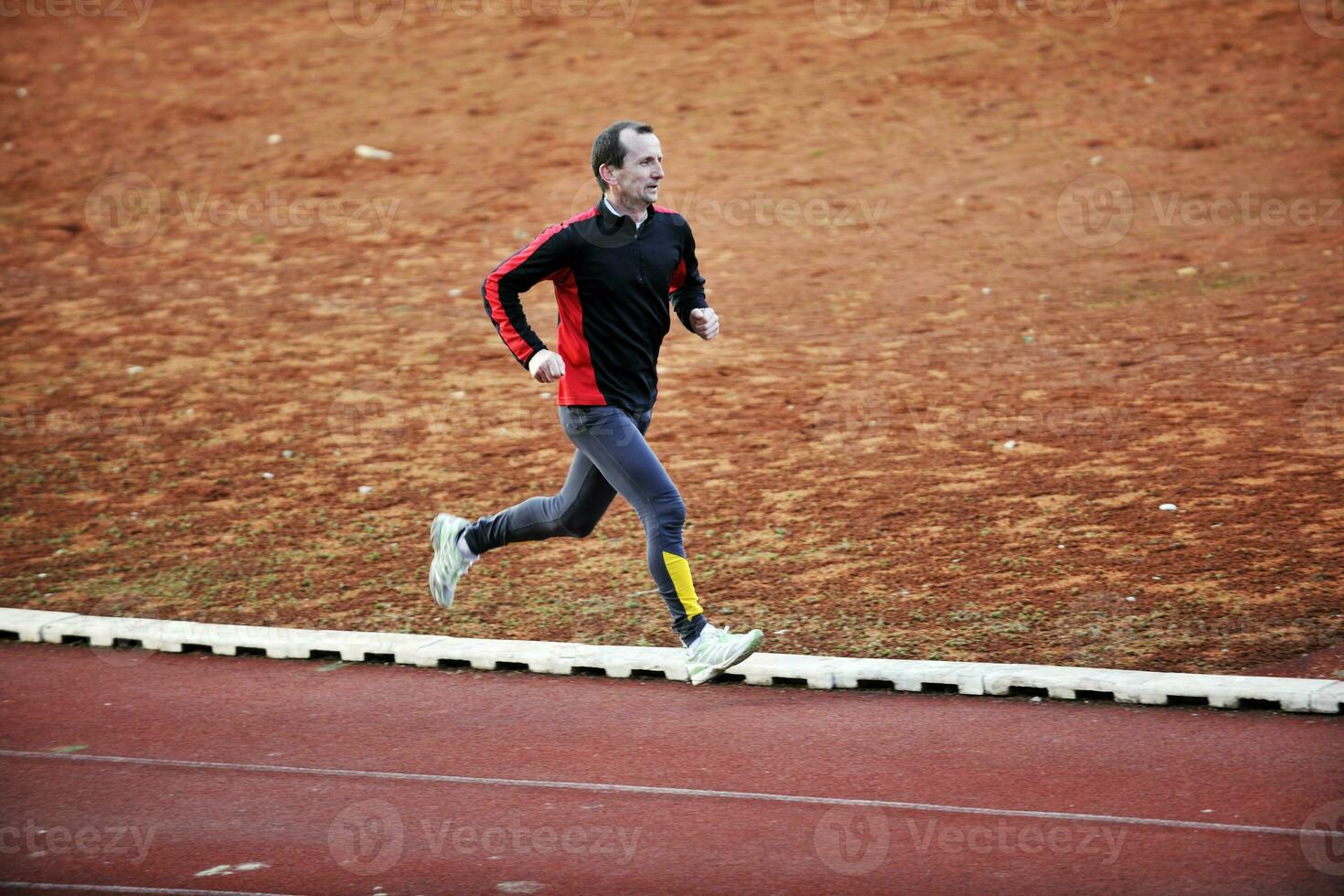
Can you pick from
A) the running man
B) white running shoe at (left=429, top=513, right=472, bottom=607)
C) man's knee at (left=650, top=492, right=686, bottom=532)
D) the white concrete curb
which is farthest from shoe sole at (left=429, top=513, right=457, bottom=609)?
man's knee at (left=650, top=492, right=686, bottom=532)

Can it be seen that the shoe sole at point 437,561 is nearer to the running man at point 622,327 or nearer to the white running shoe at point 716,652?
the running man at point 622,327

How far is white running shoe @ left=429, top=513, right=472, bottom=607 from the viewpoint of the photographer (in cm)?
614

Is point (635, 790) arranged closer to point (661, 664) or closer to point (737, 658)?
point (737, 658)

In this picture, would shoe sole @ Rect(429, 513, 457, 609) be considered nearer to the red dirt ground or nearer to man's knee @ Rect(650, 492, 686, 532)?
the red dirt ground

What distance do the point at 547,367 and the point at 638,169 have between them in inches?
34.0

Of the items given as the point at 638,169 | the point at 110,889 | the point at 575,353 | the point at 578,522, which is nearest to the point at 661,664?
the point at 578,522

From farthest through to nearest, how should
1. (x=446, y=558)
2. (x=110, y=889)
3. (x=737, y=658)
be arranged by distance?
(x=446, y=558)
(x=737, y=658)
(x=110, y=889)

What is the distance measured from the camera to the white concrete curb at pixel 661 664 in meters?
5.39

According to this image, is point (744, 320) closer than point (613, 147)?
No

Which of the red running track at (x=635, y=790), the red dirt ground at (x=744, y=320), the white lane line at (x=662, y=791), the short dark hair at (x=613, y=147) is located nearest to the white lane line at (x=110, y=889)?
the red running track at (x=635, y=790)

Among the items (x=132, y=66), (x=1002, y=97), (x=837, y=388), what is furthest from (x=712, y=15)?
(x=837, y=388)

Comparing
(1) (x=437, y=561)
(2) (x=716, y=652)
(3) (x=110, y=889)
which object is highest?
(1) (x=437, y=561)

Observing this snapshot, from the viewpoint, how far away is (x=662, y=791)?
4.85 meters

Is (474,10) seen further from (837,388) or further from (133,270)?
(837,388)
